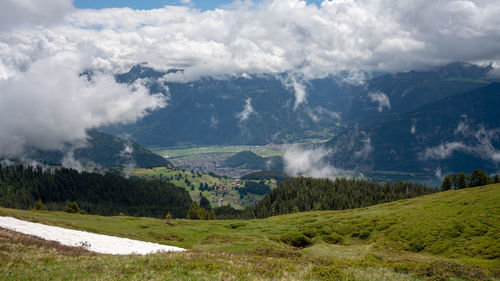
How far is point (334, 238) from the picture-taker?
61.6 meters

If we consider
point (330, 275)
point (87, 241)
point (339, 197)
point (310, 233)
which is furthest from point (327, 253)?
point (339, 197)

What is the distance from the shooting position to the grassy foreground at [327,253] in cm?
1881

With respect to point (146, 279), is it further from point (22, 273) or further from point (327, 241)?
point (327, 241)

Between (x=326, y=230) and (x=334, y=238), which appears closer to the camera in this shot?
(x=334, y=238)

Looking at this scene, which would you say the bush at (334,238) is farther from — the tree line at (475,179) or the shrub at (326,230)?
the tree line at (475,179)

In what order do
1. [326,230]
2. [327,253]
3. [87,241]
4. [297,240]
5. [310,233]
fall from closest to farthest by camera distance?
[87,241], [327,253], [297,240], [310,233], [326,230]

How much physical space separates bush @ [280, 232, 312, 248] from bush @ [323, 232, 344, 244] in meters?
3.90

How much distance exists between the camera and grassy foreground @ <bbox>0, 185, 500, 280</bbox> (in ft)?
61.7

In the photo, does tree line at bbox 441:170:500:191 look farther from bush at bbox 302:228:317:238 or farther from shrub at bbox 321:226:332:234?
bush at bbox 302:228:317:238

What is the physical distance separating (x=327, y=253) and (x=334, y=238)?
16.5 meters

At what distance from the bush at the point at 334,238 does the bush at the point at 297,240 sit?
3901 mm

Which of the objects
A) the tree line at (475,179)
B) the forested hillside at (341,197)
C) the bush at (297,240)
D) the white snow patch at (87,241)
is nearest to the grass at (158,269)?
the white snow patch at (87,241)

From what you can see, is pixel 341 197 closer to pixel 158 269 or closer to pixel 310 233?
pixel 310 233

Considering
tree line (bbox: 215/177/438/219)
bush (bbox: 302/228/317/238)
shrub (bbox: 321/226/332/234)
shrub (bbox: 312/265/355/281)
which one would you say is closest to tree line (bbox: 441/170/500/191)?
tree line (bbox: 215/177/438/219)
